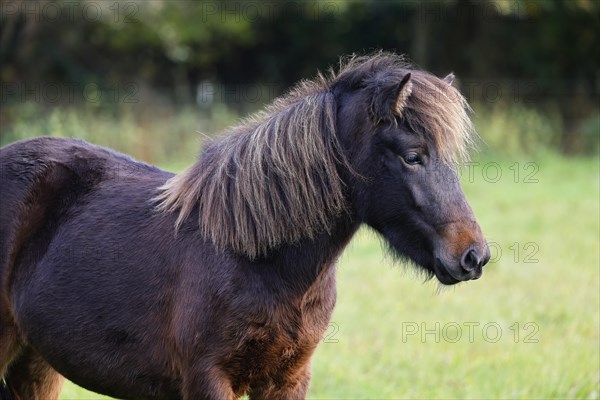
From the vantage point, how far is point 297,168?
3805 millimetres

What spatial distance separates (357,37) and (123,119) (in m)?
12.1

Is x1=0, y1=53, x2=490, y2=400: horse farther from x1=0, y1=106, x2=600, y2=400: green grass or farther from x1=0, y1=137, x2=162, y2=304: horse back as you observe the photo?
x1=0, y1=106, x2=600, y2=400: green grass

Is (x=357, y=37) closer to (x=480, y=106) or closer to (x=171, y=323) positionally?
(x=480, y=106)

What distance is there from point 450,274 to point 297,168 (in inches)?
33.4

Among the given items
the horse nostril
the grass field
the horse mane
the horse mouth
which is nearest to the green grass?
the grass field

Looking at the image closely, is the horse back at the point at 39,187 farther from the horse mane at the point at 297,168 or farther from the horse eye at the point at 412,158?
the horse eye at the point at 412,158

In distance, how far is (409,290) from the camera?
30.8ft

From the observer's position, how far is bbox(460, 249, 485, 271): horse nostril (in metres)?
3.49

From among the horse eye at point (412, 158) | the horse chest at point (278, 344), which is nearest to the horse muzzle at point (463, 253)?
Result: the horse eye at point (412, 158)

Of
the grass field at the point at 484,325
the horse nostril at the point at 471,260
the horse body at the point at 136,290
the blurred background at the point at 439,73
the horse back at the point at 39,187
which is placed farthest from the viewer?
the blurred background at the point at 439,73

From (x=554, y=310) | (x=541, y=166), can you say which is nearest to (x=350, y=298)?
(x=554, y=310)

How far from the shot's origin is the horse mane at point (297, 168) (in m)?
3.74

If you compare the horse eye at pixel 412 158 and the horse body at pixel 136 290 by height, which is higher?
the horse eye at pixel 412 158

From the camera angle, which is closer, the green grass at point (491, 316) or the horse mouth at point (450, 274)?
the horse mouth at point (450, 274)
